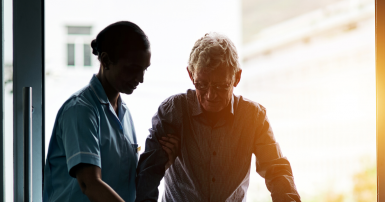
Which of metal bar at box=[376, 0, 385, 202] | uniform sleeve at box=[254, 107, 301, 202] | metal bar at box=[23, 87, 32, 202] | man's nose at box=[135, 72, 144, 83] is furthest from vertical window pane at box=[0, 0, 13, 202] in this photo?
metal bar at box=[376, 0, 385, 202]

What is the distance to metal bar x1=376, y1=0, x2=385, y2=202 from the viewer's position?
3.80ft

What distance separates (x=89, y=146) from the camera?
0.92 m

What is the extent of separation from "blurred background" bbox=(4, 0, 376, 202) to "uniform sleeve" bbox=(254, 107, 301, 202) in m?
0.08

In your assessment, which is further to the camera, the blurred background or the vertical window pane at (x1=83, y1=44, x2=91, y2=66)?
the vertical window pane at (x1=83, y1=44, x2=91, y2=66)

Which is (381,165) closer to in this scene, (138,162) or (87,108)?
(138,162)

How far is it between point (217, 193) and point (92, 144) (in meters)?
0.51

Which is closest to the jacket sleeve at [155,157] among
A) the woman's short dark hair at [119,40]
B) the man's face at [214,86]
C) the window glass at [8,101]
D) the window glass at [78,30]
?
the man's face at [214,86]

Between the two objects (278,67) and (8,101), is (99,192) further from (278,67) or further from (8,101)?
(278,67)

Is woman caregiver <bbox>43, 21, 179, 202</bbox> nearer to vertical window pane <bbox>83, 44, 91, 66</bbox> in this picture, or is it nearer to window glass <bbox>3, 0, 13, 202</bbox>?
window glass <bbox>3, 0, 13, 202</bbox>

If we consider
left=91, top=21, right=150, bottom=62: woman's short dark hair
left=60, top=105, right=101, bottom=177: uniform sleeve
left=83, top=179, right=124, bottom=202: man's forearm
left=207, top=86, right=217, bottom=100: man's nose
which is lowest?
left=83, top=179, right=124, bottom=202: man's forearm

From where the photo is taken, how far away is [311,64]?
518 centimetres

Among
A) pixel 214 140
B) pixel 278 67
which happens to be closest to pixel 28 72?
pixel 214 140

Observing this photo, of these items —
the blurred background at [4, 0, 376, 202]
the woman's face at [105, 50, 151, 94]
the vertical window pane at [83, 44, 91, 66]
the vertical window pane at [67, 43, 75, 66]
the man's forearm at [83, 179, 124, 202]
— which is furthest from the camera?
the vertical window pane at [67, 43, 75, 66]

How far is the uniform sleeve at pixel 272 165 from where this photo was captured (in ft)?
3.71
